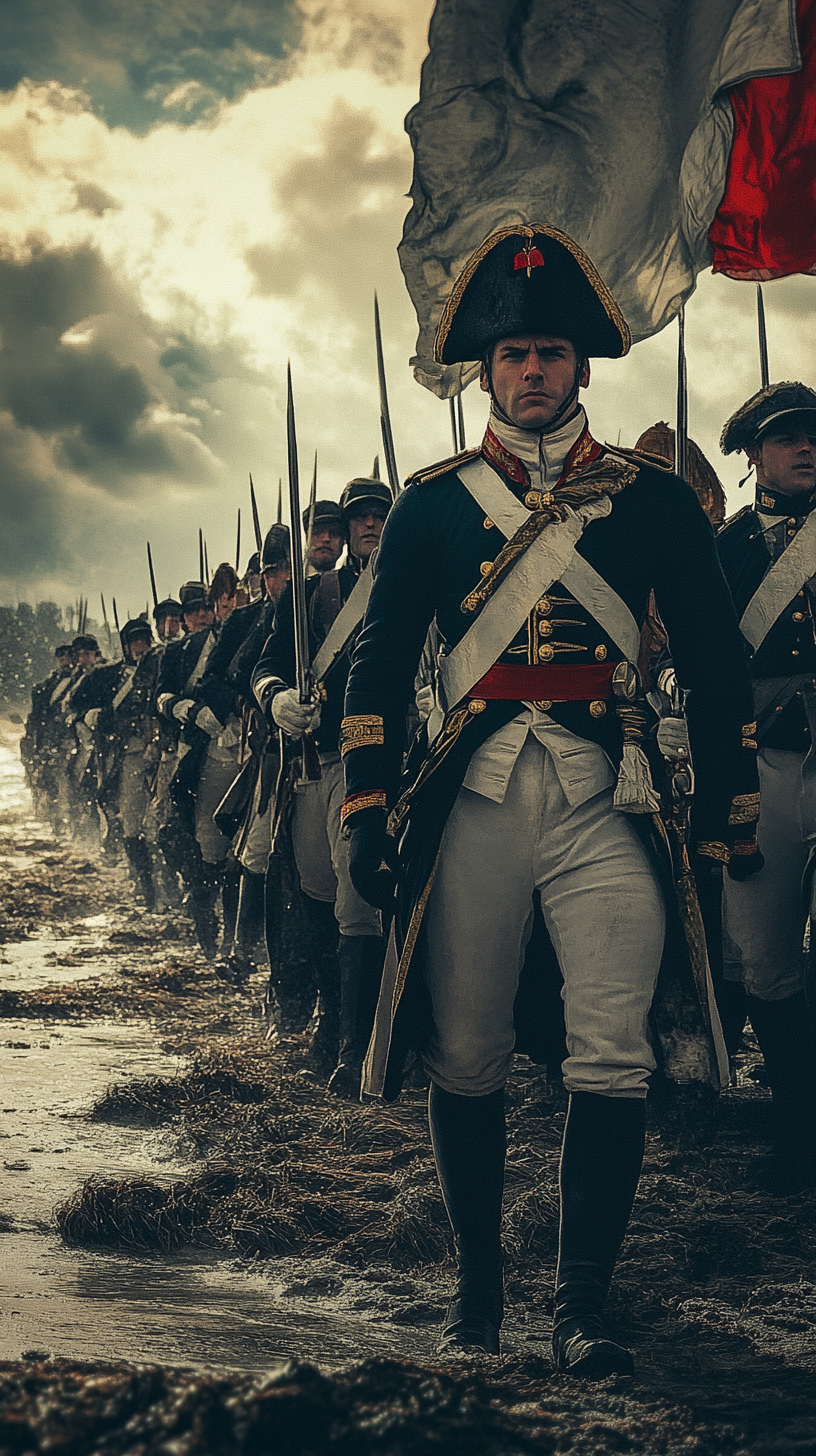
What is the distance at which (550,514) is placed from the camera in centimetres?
289

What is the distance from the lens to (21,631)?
101 meters

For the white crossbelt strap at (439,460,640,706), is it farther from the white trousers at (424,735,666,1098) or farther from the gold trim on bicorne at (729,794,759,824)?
the gold trim on bicorne at (729,794,759,824)

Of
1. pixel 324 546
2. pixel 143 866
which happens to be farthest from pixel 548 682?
pixel 143 866

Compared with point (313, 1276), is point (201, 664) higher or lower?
higher

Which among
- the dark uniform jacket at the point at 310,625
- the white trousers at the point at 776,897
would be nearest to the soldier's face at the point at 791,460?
the white trousers at the point at 776,897

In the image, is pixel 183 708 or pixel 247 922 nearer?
pixel 247 922

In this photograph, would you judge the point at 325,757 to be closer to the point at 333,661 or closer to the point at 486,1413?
the point at 333,661

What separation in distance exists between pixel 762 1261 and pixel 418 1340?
101cm

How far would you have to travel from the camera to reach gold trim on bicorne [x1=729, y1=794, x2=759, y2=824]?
2.94 meters

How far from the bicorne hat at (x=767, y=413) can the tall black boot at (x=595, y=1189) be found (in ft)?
8.44

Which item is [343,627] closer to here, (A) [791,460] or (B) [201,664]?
(A) [791,460]

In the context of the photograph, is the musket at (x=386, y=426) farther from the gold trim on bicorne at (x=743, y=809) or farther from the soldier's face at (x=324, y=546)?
the gold trim on bicorne at (x=743, y=809)

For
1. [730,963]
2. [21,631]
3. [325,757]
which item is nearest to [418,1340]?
[730,963]

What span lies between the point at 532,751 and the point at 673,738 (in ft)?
3.59
